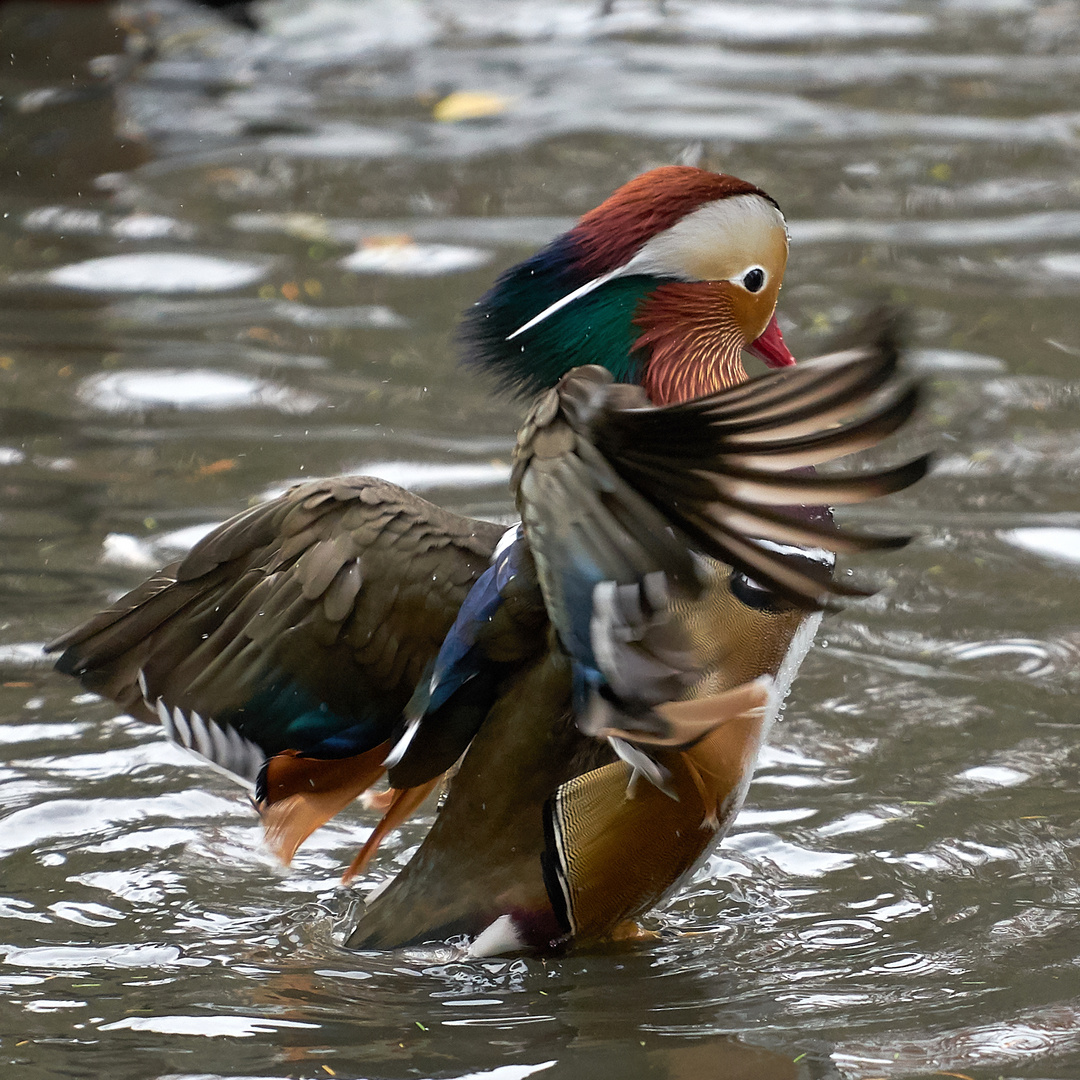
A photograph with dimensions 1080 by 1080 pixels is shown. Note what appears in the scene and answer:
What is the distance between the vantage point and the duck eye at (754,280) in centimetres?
317

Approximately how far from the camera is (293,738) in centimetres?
306

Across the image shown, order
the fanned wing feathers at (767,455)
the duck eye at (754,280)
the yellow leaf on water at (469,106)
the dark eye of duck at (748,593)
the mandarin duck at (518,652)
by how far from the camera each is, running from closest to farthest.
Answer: the fanned wing feathers at (767,455) < the mandarin duck at (518,652) < the dark eye of duck at (748,593) < the duck eye at (754,280) < the yellow leaf on water at (469,106)

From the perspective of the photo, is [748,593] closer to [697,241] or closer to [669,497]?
[669,497]

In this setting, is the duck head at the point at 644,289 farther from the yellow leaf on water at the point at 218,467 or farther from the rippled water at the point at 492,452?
the yellow leaf on water at the point at 218,467

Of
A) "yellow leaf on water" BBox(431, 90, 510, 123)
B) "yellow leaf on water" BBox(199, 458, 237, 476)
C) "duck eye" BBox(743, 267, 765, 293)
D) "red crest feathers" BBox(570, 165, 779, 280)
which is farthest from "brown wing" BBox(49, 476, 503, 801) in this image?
"yellow leaf on water" BBox(431, 90, 510, 123)

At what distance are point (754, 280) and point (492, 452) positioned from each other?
1.93m

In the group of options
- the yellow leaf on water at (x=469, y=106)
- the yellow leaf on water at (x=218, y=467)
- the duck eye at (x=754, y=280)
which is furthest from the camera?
the yellow leaf on water at (x=469, y=106)

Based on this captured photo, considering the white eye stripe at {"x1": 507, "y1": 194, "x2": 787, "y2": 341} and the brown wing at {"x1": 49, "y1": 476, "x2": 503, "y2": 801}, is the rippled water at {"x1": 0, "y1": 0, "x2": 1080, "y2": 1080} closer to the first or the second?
the brown wing at {"x1": 49, "y1": 476, "x2": 503, "y2": 801}

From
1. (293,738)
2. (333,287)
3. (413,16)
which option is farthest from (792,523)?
(413,16)

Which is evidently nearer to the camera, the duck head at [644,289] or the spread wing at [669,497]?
the spread wing at [669,497]

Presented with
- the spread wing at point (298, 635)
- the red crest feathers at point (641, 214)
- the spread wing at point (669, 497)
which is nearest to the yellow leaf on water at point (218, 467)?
the spread wing at point (298, 635)

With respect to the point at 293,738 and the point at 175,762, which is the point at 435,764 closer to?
the point at 293,738

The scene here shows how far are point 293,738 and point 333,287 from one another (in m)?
3.39

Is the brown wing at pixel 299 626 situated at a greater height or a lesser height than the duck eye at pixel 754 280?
lesser
